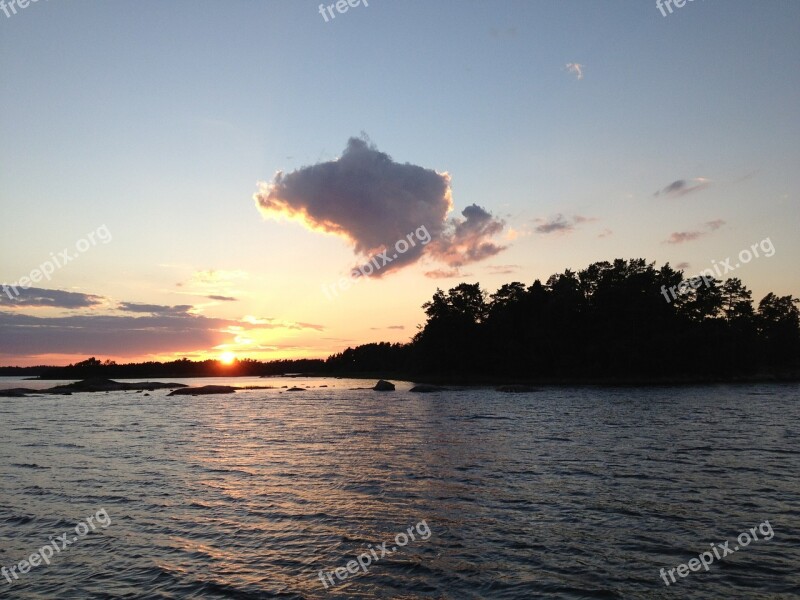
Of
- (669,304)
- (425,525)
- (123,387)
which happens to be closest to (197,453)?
(425,525)

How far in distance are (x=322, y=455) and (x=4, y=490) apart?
49.7 feet

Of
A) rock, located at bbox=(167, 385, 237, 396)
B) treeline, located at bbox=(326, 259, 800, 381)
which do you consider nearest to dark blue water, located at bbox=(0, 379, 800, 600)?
rock, located at bbox=(167, 385, 237, 396)

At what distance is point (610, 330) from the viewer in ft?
409

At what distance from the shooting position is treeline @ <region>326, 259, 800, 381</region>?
119 meters

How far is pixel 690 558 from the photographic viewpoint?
45.2 ft

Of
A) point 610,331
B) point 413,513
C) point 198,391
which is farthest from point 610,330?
point 413,513

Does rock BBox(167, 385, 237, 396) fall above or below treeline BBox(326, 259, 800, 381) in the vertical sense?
below

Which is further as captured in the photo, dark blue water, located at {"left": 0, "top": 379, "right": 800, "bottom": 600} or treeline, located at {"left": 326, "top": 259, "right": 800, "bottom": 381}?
treeline, located at {"left": 326, "top": 259, "right": 800, "bottom": 381}

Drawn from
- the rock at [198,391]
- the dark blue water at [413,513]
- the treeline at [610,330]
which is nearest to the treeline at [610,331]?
the treeline at [610,330]

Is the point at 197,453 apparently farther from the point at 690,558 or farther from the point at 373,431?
the point at 690,558

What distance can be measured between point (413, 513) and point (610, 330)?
11723cm

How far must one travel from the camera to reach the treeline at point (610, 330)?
118812 millimetres

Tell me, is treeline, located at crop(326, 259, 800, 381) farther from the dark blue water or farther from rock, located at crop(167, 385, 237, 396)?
the dark blue water

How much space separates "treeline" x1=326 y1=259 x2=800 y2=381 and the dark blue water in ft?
286
